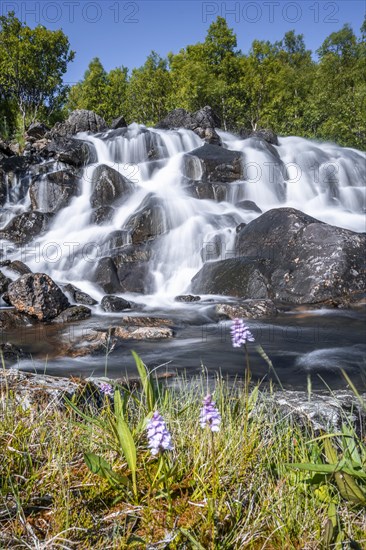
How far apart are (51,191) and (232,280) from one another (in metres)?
10.5

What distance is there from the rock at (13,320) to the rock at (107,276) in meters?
3.21

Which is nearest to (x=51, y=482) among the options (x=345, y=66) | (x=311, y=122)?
Result: (x=311, y=122)

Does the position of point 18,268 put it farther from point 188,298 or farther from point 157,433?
point 157,433

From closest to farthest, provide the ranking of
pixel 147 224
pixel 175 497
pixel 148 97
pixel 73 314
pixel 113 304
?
pixel 175 497, pixel 73 314, pixel 113 304, pixel 147 224, pixel 148 97

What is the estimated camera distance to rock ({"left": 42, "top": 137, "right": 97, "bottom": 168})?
21.4m

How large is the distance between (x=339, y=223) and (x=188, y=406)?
1524cm

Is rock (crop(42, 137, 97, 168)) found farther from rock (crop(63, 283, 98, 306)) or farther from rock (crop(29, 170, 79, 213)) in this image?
rock (crop(63, 283, 98, 306))

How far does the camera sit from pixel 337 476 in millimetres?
1825

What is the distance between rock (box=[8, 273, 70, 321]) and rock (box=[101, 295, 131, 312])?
97cm

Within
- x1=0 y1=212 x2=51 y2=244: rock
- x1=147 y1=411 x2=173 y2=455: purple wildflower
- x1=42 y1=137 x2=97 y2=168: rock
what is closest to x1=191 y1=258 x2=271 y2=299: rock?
x1=0 y1=212 x2=51 y2=244: rock

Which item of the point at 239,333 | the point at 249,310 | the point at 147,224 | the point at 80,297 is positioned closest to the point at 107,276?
the point at 80,297

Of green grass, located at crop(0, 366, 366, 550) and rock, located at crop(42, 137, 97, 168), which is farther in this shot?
rock, located at crop(42, 137, 97, 168)

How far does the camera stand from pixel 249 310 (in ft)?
33.2

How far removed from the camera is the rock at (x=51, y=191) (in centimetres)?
1895
